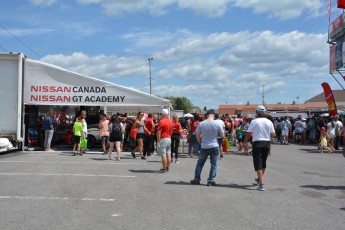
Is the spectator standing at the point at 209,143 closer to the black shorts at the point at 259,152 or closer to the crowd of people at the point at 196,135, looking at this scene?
the crowd of people at the point at 196,135

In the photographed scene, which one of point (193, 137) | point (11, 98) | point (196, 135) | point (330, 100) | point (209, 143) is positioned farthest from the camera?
point (330, 100)

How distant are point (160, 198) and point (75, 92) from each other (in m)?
10.8

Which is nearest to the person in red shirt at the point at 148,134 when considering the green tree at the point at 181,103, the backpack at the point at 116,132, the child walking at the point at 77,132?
the backpack at the point at 116,132

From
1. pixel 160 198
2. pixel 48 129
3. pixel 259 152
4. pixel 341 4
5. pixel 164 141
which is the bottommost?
pixel 160 198

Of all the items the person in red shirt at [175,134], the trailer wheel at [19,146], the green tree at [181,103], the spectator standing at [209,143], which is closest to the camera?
the spectator standing at [209,143]

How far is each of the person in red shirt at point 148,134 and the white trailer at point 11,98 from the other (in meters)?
5.15

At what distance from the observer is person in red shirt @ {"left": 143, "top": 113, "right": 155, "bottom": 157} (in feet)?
48.6

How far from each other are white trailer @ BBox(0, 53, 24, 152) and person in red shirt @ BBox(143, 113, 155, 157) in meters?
5.15

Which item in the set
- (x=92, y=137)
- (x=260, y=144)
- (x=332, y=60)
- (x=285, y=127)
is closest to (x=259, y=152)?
(x=260, y=144)

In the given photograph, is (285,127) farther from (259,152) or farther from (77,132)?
(259,152)

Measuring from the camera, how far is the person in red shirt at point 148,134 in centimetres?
1483

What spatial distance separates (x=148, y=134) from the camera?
14.9 meters

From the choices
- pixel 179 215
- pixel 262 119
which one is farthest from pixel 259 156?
pixel 179 215

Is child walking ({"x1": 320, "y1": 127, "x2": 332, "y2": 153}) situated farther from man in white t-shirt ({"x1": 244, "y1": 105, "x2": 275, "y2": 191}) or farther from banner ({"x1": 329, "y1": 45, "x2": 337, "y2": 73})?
banner ({"x1": 329, "y1": 45, "x2": 337, "y2": 73})
